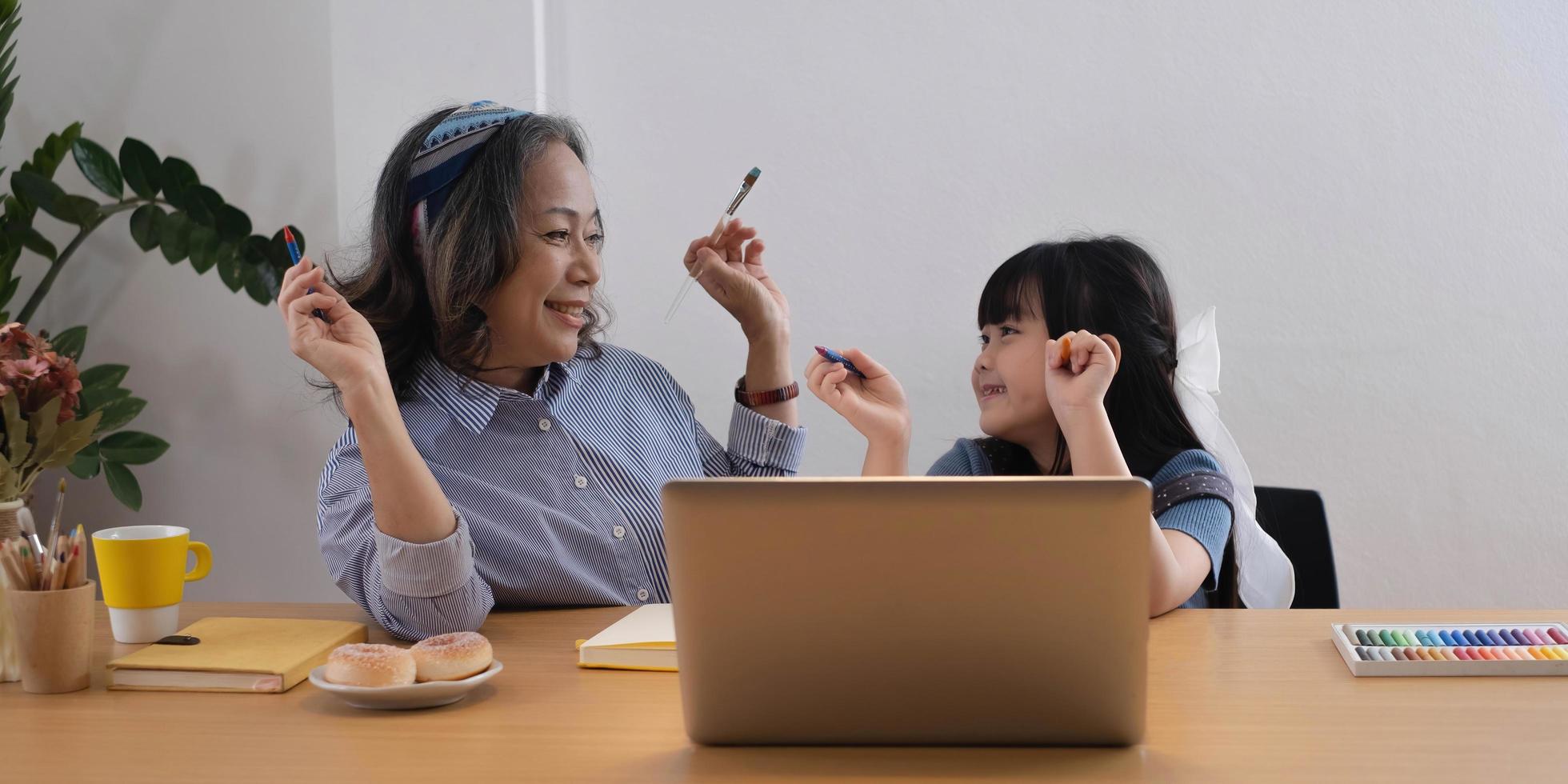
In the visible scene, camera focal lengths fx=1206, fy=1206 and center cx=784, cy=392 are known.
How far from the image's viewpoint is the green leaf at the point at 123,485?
266cm

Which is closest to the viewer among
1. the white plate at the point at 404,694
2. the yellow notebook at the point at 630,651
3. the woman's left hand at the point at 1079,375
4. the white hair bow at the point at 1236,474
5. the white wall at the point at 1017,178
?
the white plate at the point at 404,694

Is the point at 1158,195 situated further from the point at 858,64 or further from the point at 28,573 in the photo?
the point at 28,573

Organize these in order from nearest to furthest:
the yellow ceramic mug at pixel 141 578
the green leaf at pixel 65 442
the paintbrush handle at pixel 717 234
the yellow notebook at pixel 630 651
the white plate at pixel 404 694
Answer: the white plate at pixel 404 694
the yellow notebook at pixel 630 651
the yellow ceramic mug at pixel 141 578
the green leaf at pixel 65 442
the paintbrush handle at pixel 717 234

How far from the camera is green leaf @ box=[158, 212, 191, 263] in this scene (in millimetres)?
2543

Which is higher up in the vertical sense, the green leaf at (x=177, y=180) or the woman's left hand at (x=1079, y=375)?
the green leaf at (x=177, y=180)

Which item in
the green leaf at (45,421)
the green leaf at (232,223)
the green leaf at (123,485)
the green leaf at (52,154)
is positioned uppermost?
the green leaf at (52,154)

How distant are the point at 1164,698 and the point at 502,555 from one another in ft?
2.51

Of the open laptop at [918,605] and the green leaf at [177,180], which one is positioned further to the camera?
the green leaf at [177,180]

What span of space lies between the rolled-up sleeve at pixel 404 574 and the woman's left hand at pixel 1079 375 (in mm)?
712

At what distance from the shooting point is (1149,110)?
8.35 feet

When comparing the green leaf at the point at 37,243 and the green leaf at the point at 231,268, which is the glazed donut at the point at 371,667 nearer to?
the green leaf at the point at 231,268

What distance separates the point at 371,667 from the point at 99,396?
203 centimetres

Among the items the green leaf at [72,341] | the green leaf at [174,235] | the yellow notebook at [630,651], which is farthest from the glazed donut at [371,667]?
the green leaf at [72,341]

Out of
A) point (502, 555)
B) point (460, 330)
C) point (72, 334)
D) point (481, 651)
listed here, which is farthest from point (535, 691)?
point (72, 334)
